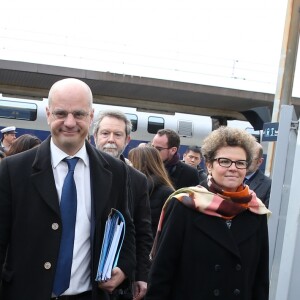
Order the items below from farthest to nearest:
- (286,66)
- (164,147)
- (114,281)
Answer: (286,66), (164,147), (114,281)

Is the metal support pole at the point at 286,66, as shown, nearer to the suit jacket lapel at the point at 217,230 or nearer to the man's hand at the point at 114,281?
the suit jacket lapel at the point at 217,230

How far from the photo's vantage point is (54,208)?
222 cm

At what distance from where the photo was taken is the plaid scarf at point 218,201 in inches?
108

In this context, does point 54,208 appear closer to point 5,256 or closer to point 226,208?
point 5,256

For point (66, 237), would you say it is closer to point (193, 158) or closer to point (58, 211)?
point (58, 211)

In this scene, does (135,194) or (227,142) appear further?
(135,194)

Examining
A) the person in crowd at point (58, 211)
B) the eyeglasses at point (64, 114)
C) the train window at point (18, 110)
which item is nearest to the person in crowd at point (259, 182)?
the person in crowd at point (58, 211)

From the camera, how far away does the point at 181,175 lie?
19.7ft

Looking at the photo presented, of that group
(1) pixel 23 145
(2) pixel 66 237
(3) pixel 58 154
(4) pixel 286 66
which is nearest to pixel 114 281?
(2) pixel 66 237

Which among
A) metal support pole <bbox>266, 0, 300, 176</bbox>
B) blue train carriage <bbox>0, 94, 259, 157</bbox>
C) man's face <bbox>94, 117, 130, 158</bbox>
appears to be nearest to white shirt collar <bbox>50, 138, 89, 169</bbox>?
man's face <bbox>94, 117, 130, 158</bbox>

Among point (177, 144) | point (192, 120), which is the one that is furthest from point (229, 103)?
point (177, 144)

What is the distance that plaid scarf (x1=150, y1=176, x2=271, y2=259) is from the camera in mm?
2732

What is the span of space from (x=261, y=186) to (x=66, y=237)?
3415 mm

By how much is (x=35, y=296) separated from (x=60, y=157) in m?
0.70
